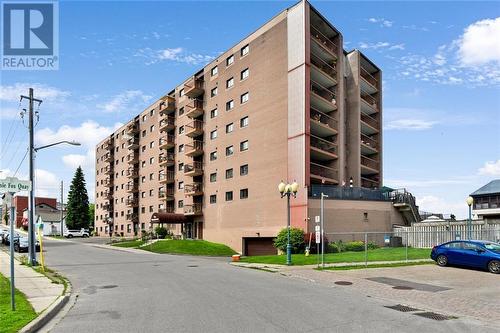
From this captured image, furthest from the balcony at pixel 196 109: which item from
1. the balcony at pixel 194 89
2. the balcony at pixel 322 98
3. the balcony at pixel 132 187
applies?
the balcony at pixel 132 187

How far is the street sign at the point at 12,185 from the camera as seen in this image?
10785 millimetres

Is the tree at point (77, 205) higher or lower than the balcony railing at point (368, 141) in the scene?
lower

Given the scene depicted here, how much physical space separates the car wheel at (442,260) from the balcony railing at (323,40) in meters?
26.3

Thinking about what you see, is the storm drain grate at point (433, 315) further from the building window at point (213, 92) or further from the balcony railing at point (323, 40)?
the building window at point (213, 92)

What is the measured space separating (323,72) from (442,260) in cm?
2598

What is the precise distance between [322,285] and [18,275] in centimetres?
1286

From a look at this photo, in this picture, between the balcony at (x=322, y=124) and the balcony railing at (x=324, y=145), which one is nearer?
the balcony at (x=322, y=124)

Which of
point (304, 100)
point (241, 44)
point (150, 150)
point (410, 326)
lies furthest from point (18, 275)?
point (150, 150)

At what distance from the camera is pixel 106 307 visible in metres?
11.8

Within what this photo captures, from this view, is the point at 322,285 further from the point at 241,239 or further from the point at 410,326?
the point at 241,239

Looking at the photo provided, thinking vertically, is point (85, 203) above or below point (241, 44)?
below

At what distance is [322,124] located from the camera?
42781mm

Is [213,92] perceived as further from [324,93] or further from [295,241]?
A: [295,241]

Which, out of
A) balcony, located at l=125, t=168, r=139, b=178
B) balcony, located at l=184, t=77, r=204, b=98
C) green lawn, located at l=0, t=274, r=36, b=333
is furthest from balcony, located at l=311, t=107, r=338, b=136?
balcony, located at l=125, t=168, r=139, b=178
